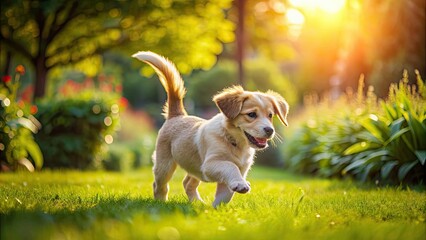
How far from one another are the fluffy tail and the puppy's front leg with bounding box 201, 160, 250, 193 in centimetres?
135

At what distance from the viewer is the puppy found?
466 cm

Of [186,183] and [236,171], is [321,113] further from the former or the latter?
[236,171]

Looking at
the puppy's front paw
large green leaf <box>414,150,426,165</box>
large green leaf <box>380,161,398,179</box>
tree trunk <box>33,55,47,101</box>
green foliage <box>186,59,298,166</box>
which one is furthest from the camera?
green foliage <box>186,59,298,166</box>

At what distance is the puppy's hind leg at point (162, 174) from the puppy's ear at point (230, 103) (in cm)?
91

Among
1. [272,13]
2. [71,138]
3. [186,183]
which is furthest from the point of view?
[272,13]

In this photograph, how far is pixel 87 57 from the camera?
40.4 feet

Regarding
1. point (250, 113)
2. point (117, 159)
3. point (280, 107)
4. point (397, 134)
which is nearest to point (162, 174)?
point (250, 113)

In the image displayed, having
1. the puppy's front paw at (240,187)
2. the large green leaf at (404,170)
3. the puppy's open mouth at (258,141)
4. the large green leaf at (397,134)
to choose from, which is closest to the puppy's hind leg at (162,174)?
the puppy's open mouth at (258,141)

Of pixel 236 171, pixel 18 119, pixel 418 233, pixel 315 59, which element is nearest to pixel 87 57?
pixel 18 119

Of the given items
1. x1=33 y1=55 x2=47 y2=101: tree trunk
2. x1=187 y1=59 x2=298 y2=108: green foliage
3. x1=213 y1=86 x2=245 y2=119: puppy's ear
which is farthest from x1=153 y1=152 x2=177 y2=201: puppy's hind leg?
x1=187 y1=59 x2=298 y2=108: green foliage

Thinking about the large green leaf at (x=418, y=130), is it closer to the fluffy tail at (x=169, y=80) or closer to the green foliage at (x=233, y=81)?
the fluffy tail at (x=169, y=80)

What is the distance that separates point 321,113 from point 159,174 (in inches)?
288

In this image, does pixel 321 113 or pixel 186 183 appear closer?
pixel 186 183

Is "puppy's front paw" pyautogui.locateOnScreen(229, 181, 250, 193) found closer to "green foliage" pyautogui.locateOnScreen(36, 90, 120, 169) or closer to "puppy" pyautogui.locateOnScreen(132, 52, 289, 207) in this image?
"puppy" pyautogui.locateOnScreen(132, 52, 289, 207)
